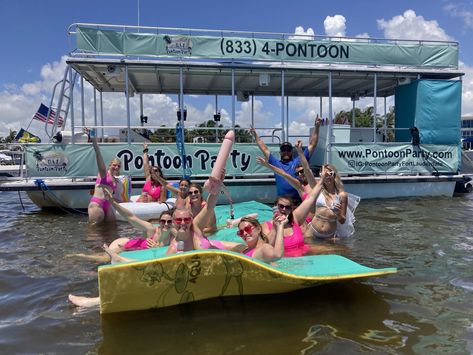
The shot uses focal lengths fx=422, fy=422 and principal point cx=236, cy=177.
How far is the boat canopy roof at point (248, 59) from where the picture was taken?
1025 centimetres

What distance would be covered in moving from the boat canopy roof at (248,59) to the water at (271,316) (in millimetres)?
A: 5750

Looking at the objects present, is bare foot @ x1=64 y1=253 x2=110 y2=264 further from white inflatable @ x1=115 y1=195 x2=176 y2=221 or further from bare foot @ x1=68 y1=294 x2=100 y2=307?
white inflatable @ x1=115 y1=195 x2=176 y2=221

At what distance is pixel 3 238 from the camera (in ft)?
25.1

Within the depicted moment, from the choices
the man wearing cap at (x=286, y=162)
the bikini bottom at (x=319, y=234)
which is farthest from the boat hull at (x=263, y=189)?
the bikini bottom at (x=319, y=234)

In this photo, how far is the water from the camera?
3.44 m

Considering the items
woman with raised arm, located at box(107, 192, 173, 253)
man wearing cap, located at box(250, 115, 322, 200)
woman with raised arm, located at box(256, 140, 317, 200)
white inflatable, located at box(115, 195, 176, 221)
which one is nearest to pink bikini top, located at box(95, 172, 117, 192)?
white inflatable, located at box(115, 195, 176, 221)

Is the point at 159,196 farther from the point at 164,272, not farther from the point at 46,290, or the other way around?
the point at 164,272

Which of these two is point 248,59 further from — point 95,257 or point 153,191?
point 95,257

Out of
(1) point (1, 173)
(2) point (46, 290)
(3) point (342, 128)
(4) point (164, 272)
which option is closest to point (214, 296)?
(4) point (164, 272)

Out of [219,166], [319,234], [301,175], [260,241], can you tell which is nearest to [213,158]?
[301,175]

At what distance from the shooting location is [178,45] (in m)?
10.5

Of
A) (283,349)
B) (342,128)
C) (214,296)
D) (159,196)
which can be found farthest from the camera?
(342,128)

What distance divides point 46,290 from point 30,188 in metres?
5.59

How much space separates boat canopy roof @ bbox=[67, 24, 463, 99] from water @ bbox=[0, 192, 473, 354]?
18.9ft
